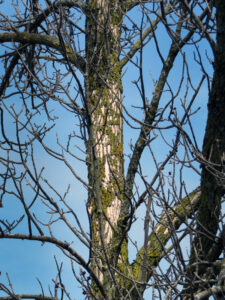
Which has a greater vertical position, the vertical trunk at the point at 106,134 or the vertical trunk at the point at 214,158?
the vertical trunk at the point at 106,134

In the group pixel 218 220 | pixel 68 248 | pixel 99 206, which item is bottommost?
pixel 218 220

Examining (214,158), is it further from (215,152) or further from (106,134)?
(106,134)

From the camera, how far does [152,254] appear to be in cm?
562

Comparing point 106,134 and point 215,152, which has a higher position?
point 106,134

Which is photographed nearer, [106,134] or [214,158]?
[214,158]

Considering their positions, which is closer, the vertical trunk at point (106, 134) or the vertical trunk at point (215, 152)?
the vertical trunk at point (215, 152)

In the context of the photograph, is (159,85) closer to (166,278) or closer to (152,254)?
(152,254)

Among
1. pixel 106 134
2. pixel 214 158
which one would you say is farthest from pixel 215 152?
pixel 106 134

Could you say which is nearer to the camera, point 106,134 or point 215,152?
point 215,152

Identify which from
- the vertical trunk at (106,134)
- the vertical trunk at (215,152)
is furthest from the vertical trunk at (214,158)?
the vertical trunk at (106,134)

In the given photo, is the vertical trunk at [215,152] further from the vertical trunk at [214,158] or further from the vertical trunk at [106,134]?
the vertical trunk at [106,134]

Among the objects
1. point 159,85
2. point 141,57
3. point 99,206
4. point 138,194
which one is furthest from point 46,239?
point 159,85

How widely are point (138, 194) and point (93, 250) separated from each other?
2.32 ft

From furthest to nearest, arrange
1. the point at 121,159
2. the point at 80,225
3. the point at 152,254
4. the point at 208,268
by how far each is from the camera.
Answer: the point at 121,159
the point at 152,254
the point at 80,225
the point at 208,268
